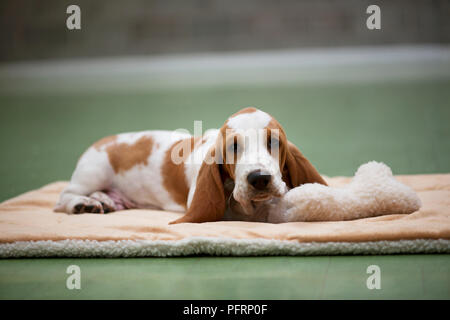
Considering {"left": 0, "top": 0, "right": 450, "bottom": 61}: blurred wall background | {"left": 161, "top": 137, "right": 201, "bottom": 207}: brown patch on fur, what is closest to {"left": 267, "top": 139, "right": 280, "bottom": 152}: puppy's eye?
{"left": 161, "top": 137, "right": 201, "bottom": 207}: brown patch on fur

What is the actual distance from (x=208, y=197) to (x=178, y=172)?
557mm

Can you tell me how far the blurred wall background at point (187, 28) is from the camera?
57.0 feet

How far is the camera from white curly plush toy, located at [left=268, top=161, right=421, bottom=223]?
286cm

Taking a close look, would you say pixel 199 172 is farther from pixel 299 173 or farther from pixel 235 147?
pixel 299 173

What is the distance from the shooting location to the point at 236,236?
268 cm

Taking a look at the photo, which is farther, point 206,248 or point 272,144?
point 272,144

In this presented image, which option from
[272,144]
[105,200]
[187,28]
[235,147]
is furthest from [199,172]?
[187,28]

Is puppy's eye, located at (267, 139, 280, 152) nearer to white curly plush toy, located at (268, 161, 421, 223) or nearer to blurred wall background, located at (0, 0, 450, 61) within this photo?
white curly plush toy, located at (268, 161, 421, 223)

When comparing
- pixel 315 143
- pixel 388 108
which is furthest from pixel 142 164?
pixel 388 108

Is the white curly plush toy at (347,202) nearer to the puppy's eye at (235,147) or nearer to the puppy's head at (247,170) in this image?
the puppy's head at (247,170)

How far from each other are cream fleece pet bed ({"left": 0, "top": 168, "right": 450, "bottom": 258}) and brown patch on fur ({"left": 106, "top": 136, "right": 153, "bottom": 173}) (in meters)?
0.64

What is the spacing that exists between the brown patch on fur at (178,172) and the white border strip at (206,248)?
2.50ft

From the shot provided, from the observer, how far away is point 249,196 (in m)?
2.68
